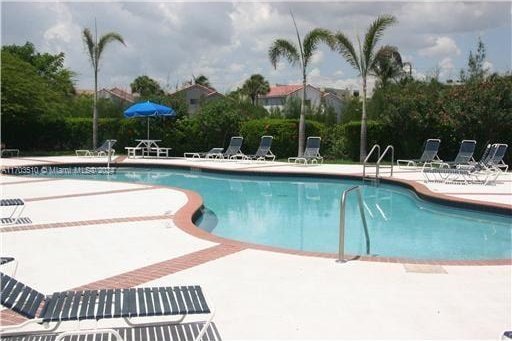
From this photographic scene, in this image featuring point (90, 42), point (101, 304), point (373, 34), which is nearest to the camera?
point (101, 304)

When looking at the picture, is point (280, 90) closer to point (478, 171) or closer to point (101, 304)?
point (478, 171)

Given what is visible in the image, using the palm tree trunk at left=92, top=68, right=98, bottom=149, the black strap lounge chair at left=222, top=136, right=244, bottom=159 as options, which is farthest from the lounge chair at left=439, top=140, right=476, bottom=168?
the palm tree trunk at left=92, top=68, right=98, bottom=149

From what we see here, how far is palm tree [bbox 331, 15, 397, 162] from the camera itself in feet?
64.8

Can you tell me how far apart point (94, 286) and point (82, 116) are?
25799 millimetres

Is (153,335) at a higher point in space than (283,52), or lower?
lower

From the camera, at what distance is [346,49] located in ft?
66.7

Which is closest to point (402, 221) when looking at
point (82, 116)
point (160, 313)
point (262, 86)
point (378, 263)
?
point (378, 263)

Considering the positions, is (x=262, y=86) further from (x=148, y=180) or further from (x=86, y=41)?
(x=148, y=180)

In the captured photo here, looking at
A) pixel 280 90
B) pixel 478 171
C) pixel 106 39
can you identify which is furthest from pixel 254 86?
pixel 478 171

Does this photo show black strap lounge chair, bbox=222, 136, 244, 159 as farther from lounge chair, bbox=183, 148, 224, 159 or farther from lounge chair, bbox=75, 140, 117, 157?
lounge chair, bbox=75, 140, 117, 157

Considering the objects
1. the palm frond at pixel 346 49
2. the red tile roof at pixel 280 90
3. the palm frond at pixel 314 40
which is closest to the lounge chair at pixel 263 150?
the palm frond at pixel 314 40

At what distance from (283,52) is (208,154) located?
204 inches

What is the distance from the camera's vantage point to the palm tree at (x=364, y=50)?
19750 mm

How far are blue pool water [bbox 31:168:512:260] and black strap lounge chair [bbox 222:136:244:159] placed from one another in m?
5.96
